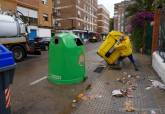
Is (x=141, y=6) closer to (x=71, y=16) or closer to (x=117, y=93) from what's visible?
(x=117, y=93)

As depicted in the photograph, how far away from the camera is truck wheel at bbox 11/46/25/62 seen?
14.3 meters

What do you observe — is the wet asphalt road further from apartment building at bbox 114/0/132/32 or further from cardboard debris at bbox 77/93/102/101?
apartment building at bbox 114/0/132/32

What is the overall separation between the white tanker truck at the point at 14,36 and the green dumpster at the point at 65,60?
7124 mm

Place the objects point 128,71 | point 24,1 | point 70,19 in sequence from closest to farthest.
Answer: point 128,71
point 24,1
point 70,19

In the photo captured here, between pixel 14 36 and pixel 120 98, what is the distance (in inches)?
398

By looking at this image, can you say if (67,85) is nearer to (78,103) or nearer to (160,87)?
(78,103)

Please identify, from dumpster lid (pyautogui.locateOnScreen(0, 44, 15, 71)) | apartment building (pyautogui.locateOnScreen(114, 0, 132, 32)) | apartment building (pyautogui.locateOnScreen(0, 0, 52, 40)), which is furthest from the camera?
apartment building (pyautogui.locateOnScreen(114, 0, 132, 32))

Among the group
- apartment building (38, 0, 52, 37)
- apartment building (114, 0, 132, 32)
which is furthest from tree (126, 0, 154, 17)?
apartment building (38, 0, 52, 37)

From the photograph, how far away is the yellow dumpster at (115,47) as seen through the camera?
32.3 feet

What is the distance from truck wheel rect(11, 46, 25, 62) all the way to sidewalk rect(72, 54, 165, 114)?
284 inches

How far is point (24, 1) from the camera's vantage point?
102 ft

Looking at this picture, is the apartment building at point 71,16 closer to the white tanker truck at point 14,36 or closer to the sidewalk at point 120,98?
the white tanker truck at point 14,36

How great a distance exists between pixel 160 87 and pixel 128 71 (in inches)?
110

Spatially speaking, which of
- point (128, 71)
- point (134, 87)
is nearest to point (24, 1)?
point (128, 71)
